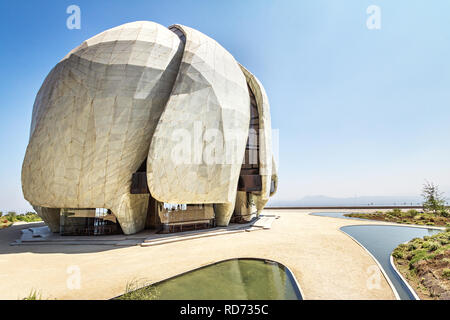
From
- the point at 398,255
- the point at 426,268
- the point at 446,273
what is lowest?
the point at 398,255

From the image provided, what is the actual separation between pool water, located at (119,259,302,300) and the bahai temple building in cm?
831

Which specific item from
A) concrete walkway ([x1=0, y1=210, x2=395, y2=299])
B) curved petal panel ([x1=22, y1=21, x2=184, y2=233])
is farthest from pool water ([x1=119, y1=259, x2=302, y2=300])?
curved petal panel ([x1=22, y1=21, x2=184, y2=233])

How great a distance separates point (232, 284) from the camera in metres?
7.36

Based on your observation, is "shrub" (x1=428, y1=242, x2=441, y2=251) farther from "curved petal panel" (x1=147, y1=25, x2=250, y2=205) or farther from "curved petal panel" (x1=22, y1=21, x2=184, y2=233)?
"curved petal panel" (x1=22, y1=21, x2=184, y2=233)

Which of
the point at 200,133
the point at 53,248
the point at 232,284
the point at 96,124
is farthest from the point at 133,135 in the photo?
the point at 232,284

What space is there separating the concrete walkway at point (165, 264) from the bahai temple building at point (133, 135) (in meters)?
3.71

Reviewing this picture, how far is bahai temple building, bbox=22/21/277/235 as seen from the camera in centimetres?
1502

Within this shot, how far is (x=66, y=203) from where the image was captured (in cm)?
1496

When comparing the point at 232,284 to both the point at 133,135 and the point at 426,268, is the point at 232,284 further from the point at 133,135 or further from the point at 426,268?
the point at 133,135

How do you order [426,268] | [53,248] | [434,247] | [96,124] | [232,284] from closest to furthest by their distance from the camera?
[232,284] → [426,268] → [434,247] → [53,248] → [96,124]

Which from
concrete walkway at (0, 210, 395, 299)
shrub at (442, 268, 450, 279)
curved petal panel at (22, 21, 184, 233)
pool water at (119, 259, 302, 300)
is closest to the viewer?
pool water at (119, 259, 302, 300)

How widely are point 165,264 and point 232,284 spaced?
152 inches
